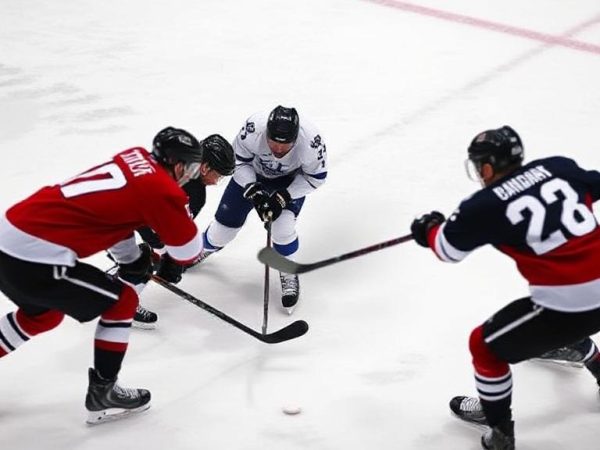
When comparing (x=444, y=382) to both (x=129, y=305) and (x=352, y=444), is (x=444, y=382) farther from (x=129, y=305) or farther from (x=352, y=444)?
(x=129, y=305)

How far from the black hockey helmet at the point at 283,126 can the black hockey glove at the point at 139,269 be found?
25.4 inches

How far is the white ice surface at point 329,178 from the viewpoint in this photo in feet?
10.7

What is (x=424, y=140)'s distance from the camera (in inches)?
203

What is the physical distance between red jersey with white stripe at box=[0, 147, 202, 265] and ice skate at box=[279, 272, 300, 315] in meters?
0.95

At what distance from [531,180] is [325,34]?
12.8 ft

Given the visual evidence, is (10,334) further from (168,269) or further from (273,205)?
(273,205)

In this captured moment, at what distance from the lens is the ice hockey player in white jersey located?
3.73m

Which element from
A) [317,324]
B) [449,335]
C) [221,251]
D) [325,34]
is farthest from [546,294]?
[325,34]

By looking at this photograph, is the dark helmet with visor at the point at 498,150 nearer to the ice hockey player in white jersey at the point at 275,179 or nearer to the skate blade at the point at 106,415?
the ice hockey player in white jersey at the point at 275,179

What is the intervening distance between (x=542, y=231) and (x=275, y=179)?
1.40 meters

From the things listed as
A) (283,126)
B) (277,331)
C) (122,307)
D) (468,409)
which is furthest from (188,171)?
(468,409)

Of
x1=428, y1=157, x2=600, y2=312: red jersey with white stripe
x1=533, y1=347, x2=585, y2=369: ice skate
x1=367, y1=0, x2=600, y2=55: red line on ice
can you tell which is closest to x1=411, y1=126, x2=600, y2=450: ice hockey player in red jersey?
x1=428, y1=157, x2=600, y2=312: red jersey with white stripe

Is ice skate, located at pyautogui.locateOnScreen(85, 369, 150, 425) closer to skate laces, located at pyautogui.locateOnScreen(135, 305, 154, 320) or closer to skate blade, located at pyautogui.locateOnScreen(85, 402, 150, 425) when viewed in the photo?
skate blade, located at pyautogui.locateOnScreen(85, 402, 150, 425)

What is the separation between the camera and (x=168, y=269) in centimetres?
346
